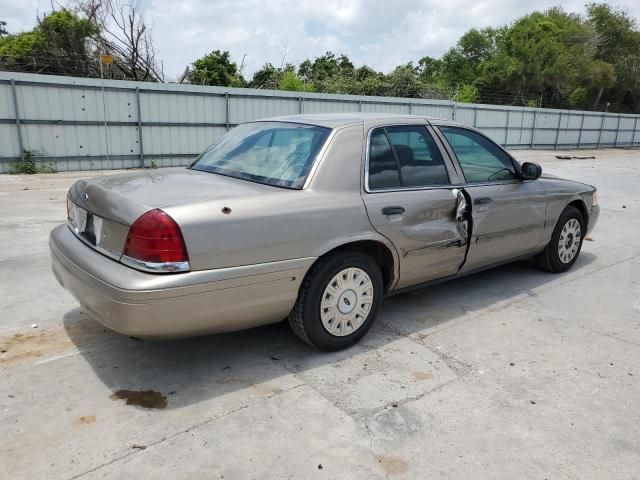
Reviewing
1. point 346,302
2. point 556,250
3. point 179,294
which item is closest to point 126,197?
point 179,294

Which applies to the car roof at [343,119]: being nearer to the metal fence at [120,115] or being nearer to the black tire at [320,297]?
the black tire at [320,297]

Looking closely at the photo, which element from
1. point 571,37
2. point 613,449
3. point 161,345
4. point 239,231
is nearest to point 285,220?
point 239,231

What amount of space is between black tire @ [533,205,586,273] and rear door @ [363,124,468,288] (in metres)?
1.60

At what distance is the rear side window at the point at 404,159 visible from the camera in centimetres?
370

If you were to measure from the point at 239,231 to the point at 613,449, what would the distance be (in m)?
2.23

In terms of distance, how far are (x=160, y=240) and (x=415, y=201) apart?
186 cm

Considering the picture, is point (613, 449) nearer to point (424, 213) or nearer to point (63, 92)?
point (424, 213)

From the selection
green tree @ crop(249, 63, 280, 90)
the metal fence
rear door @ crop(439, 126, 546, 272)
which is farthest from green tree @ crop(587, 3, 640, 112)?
rear door @ crop(439, 126, 546, 272)

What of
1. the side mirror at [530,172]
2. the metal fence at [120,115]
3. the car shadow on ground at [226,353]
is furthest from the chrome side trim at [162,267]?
the metal fence at [120,115]

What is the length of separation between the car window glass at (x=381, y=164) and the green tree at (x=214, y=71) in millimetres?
21717

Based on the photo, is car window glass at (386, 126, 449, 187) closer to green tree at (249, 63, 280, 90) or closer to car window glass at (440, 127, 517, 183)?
car window glass at (440, 127, 517, 183)

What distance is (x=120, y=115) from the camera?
1357cm

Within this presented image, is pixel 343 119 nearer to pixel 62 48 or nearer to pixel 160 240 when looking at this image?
pixel 160 240

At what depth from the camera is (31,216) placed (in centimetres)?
765
